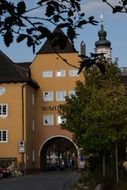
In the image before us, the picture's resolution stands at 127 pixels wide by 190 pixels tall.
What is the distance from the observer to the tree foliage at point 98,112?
35.1 metres

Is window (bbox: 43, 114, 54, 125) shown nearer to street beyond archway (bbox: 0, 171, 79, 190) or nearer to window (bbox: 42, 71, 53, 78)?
window (bbox: 42, 71, 53, 78)

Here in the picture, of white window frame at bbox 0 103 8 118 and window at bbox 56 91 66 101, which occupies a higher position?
window at bbox 56 91 66 101

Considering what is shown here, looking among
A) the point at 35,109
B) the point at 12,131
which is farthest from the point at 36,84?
the point at 12,131

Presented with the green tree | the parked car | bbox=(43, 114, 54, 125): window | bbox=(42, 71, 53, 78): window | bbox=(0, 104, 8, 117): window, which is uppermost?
bbox=(42, 71, 53, 78): window

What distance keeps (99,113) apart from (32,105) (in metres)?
55.4

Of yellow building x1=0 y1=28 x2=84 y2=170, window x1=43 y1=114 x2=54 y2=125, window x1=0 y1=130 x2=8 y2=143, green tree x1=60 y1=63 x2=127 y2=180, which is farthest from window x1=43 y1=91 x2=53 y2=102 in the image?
green tree x1=60 y1=63 x2=127 y2=180

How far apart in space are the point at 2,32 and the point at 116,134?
2896 cm

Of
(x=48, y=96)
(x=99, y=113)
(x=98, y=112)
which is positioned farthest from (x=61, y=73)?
(x=99, y=113)

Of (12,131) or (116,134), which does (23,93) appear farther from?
(116,134)

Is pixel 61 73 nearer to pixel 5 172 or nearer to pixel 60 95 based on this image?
pixel 60 95

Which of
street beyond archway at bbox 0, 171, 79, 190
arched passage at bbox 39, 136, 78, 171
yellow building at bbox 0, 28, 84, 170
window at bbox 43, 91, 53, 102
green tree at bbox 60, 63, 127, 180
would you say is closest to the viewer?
green tree at bbox 60, 63, 127, 180

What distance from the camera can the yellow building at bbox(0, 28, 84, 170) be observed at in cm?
8556

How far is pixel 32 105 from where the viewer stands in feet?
302

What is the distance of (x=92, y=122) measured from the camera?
125 feet
